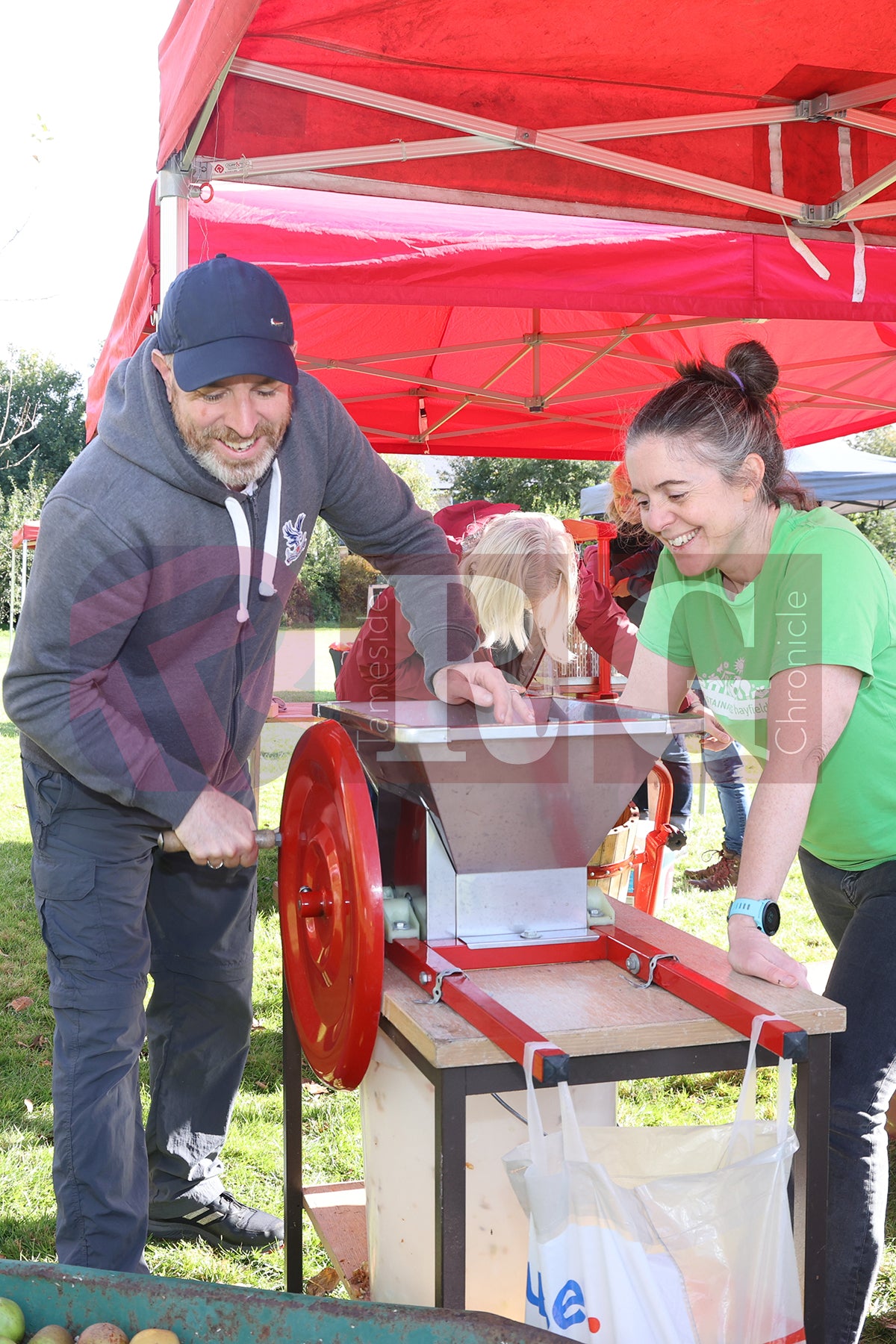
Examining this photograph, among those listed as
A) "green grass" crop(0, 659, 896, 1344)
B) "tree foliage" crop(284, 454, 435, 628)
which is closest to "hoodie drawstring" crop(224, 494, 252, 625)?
"green grass" crop(0, 659, 896, 1344)

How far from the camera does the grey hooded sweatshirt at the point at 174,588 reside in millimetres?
1725

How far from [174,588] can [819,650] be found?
1.04 meters

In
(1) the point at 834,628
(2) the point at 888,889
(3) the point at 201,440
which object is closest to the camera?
(1) the point at 834,628

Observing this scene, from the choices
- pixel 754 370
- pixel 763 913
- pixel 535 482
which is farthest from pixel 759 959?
pixel 535 482

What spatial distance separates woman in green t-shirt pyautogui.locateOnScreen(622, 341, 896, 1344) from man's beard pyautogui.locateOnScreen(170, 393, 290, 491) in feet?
2.00

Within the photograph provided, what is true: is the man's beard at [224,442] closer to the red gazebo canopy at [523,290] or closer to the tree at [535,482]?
the red gazebo canopy at [523,290]

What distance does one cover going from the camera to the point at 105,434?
1.85 metres

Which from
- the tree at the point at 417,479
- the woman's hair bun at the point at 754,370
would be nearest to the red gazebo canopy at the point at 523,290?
the woman's hair bun at the point at 754,370

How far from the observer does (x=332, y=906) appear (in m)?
1.56

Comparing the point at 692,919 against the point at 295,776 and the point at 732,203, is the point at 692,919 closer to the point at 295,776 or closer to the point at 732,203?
the point at 732,203

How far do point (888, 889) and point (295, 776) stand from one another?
0.92 metres

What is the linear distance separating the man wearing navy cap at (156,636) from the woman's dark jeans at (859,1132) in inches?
25.1

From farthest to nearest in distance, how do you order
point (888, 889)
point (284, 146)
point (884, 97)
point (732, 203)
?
1. point (732, 203)
2. point (884, 97)
3. point (284, 146)
4. point (888, 889)

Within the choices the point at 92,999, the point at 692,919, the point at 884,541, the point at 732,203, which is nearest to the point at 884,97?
the point at 732,203
